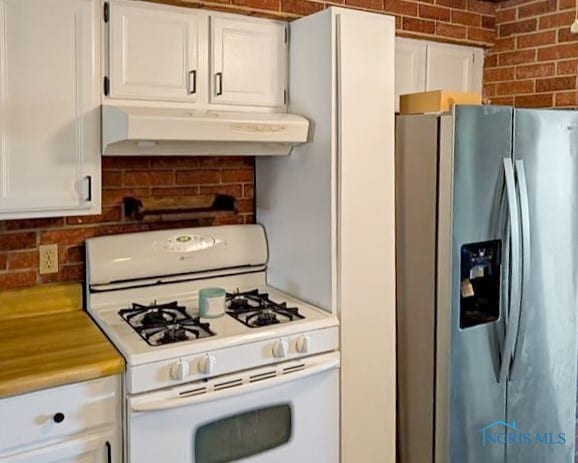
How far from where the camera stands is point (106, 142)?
218 cm

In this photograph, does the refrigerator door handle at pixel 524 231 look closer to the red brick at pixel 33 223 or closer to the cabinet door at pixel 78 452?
the cabinet door at pixel 78 452

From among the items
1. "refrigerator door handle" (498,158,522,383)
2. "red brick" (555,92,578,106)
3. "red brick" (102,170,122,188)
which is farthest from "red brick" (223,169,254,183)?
"red brick" (555,92,578,106)

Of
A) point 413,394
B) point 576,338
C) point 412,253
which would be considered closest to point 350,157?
point 412,253

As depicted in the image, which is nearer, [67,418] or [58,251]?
[67,418]

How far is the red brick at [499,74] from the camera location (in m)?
3.27

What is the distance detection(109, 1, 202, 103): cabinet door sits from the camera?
2211 mm

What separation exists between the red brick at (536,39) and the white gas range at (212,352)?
173cm

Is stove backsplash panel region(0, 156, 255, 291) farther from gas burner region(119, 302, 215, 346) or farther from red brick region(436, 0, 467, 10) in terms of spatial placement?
red brick region(436, 0, 467, 10)

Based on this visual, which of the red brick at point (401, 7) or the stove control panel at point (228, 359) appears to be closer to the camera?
the stove control panel at point (228, 359)

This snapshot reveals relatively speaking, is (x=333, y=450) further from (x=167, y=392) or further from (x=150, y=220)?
(x=150, y=220)

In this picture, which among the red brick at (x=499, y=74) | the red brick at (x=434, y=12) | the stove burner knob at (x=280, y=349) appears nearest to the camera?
the stove burner knob at (x=280, y=349)

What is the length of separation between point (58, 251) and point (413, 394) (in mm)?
1534

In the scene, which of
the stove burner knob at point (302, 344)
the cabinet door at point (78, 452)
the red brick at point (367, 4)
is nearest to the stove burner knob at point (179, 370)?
the cabinet door at point (78, 452)

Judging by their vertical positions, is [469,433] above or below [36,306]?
below
